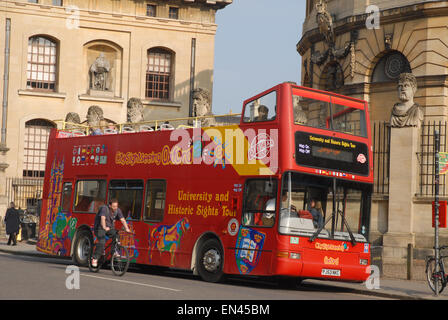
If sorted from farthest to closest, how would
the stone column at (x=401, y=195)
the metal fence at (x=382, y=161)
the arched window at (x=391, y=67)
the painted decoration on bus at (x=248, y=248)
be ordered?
1. the arched window at (x=391, y=67)
2. the metal fence at (x=382, y=161)
3. the stone column at (x=401, y=195)
4. the painted decoration on bus at (x=248, y=248)

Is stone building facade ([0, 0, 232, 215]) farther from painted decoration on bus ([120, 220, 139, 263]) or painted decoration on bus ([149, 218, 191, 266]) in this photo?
painted decoration on bus ([149, 218, 191, 266])

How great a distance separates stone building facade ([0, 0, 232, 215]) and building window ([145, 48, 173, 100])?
2.4 inches

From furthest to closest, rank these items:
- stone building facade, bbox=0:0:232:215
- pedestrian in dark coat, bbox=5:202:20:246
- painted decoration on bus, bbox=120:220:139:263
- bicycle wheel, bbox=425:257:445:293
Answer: stone building facade, bbox=0:0:232:215 < pedestrian in dark coat, bbox=5:202:20:246 < painted decoration on bus, bbox=120:220:139:263 < bicycle wheel, bbox=425:257:445:293

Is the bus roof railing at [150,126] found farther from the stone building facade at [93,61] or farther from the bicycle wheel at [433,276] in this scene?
the stone building facade at [93,61]

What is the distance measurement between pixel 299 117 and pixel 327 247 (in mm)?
2690

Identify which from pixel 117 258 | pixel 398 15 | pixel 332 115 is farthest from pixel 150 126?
pixel 398 15

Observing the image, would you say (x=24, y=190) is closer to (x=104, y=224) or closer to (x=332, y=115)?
(x=104, y=224)

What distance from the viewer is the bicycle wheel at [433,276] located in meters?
16.6

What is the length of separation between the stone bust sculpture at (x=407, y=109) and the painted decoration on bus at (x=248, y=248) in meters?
8.10

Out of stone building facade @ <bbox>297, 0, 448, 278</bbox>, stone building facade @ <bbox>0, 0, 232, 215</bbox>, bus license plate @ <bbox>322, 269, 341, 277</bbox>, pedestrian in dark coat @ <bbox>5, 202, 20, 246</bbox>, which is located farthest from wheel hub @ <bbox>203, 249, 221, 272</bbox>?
stone building facade @ <bbox>0, 0, 232, 215</bbox>

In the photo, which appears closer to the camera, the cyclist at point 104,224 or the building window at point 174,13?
the cyclist at point 104,224

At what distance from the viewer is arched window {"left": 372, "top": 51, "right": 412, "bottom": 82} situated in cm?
2884

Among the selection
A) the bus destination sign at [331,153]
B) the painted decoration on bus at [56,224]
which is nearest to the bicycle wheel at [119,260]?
the painted decoration on bus at [56,224]

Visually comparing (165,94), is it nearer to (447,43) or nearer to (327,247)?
(447,43)
